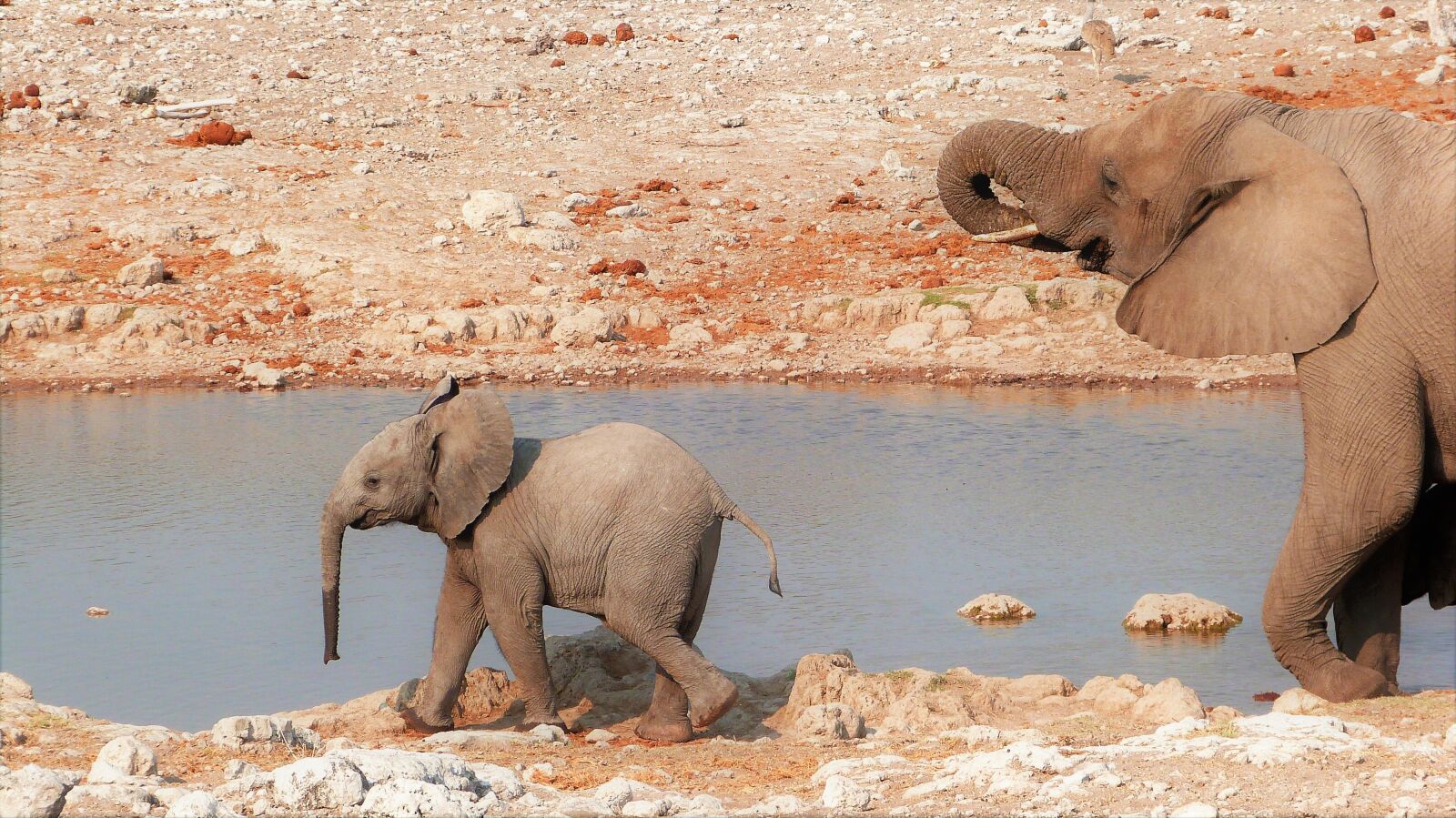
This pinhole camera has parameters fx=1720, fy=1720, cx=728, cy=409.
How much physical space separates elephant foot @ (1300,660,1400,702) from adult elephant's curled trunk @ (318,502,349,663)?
4.03m

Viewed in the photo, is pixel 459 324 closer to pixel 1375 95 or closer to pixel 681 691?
pixel 681 691

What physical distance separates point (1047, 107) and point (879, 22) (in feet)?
19.2

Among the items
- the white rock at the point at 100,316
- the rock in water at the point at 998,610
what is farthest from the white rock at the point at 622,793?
the white rock at the point at 100,316

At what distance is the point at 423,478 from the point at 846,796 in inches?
113

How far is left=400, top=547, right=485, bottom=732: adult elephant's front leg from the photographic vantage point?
7.28m

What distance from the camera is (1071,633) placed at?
862 cm

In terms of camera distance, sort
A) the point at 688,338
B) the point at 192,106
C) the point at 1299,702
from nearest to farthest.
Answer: the point at 1299,702 → the point at 688,338 → the point at 192,106

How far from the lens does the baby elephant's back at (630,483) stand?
716cm

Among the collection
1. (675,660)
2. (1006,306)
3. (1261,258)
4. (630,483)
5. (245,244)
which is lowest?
(245,244)

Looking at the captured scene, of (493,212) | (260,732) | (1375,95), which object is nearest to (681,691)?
(260,732)

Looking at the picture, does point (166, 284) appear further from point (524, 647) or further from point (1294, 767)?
point (1294, 767)

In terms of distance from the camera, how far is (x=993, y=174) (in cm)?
717

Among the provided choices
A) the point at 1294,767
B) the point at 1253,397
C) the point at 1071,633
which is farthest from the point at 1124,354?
the point at 1294,767

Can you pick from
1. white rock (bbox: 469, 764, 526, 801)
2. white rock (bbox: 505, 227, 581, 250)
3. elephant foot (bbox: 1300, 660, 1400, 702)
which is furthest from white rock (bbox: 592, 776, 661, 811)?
white rock (bbox: 505, 227, 581, 250)
